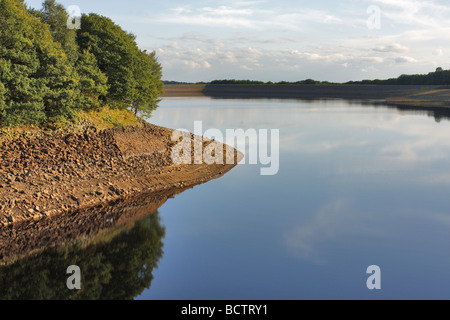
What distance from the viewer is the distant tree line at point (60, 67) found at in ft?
76.0

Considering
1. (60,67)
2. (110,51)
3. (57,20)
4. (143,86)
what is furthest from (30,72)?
(143,86)

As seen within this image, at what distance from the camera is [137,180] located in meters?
24.0

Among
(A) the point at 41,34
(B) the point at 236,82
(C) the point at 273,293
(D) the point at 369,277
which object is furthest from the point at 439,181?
(B) the point at 236,82

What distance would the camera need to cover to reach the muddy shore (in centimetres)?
1897

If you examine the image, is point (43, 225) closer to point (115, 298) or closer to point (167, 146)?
point (115, 298)

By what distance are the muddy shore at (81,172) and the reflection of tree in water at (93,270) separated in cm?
384

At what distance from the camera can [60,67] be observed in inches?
1006

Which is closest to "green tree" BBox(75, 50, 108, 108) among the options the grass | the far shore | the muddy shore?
the grass

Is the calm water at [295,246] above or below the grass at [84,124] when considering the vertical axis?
below

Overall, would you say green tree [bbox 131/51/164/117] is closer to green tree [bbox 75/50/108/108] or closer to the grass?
the grass

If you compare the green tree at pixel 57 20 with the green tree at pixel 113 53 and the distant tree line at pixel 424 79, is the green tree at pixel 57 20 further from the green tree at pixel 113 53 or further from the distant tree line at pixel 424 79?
the distant tree line at pixel 424 79

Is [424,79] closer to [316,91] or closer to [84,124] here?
[316,91]

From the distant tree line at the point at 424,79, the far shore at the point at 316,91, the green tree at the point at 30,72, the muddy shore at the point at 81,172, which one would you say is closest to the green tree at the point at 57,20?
the green tree at the point at 30,72

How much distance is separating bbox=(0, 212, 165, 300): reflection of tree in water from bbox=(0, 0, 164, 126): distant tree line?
1099 cm
